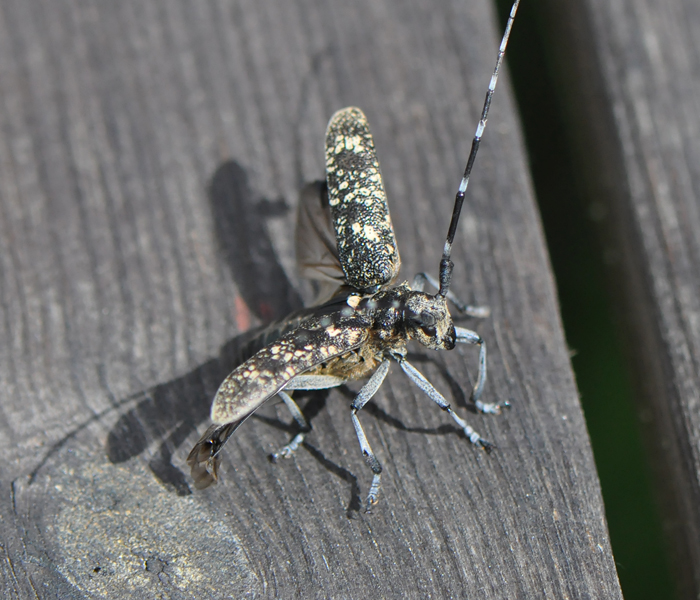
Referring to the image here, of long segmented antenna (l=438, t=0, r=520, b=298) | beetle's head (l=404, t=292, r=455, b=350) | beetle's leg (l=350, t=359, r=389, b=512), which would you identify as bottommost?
beetle's leg (l=350, t=359, r=389, b=512)

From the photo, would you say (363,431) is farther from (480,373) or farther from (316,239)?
(316,239)

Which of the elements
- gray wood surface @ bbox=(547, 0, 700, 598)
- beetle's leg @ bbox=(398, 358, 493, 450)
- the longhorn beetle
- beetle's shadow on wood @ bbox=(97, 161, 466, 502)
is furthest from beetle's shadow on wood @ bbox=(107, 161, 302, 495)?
gray wood surface @ bbox=(547, 0, 700, 598)

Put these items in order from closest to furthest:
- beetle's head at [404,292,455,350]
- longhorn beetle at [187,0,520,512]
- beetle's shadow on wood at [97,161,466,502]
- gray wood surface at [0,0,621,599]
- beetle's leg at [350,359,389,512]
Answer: gray wood surface at [0,0,621,599] < beetle's leg at [350,359,389,512] < beetle's shadow on wood at [97,161,466,502] < longhorn beetle at [187,0,520,512] < beetle's head at [404,292,455,350]

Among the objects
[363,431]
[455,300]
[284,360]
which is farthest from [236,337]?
[455,300]

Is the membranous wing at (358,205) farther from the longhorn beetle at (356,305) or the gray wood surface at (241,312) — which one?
the gray wood surface at (241,312)

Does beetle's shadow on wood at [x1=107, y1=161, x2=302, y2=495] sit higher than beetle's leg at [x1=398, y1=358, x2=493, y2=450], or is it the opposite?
beetle's shadow on wood at [x1=107, y1=161, x2=302, y2=495]

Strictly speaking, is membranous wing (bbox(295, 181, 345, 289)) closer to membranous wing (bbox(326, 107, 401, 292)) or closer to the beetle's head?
membranous wing (bbox(326, 107, 401, 292))

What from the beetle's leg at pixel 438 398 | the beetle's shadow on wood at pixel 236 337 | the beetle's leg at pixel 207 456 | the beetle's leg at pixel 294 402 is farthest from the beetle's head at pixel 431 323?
the beetle's leg at pixel 207 456

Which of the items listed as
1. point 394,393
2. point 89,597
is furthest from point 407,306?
point 89,597
